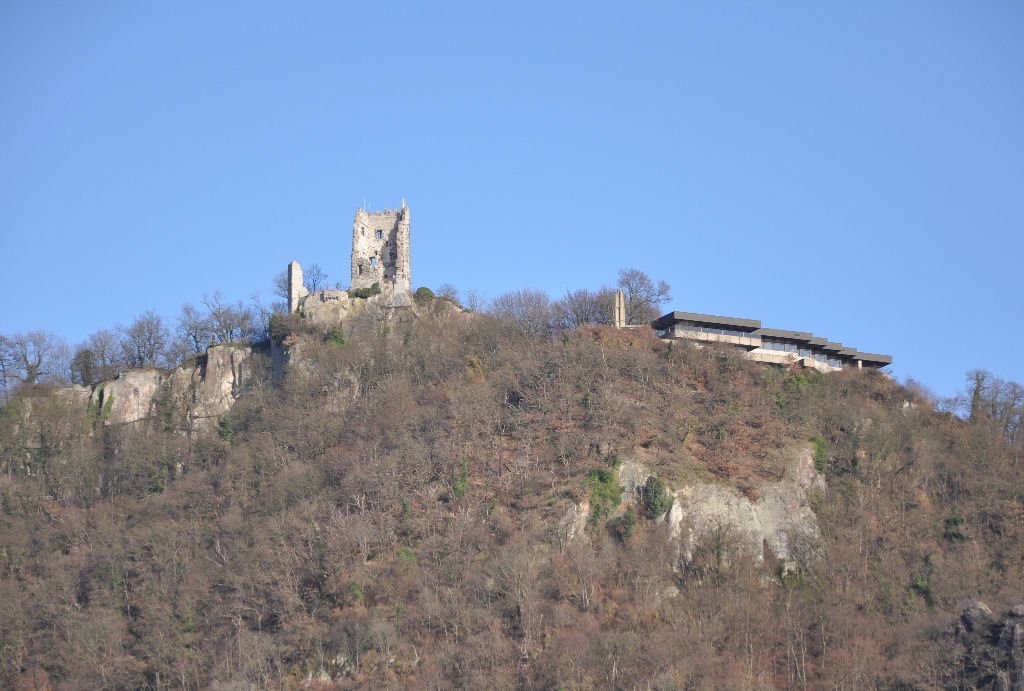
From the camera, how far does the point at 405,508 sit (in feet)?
242

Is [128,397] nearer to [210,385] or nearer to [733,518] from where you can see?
[210,385]

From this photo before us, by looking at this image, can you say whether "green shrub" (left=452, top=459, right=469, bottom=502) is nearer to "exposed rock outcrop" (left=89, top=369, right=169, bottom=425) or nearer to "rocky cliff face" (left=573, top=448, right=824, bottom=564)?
"rocky cliff face" (left=573, top=448, right=824, bottom=564)

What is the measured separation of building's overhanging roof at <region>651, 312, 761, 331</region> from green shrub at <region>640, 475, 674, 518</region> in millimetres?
15433

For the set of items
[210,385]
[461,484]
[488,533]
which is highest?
[210,385]

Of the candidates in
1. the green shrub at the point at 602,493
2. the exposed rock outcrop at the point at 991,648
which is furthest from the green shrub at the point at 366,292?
the exposed rock outcrop at the point at 991,648

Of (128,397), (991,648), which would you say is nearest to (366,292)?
(128,397)

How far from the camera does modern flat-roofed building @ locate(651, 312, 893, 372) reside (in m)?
85.6

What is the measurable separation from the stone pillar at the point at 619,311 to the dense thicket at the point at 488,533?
3827mm

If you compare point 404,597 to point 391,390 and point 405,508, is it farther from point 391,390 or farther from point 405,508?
point 391,390

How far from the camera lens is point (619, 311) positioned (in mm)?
88875

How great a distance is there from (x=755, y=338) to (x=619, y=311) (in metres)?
7.25

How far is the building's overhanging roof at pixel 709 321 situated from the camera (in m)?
85.4

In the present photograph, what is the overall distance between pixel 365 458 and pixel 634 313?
23517 mm

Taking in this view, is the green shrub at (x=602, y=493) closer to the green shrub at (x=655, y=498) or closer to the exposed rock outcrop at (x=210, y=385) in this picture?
the green shrub at (x=655, y=498)
